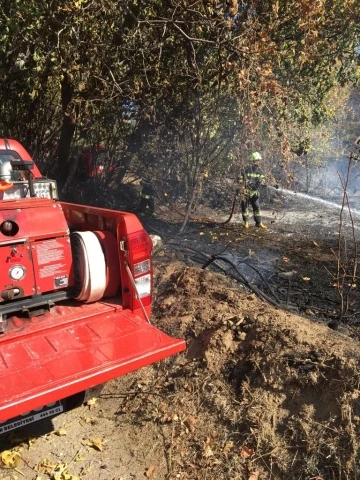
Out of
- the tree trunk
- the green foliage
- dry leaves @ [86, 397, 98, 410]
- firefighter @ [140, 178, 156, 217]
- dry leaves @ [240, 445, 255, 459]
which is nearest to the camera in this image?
dry leaves @ [240, 445, 255, 459]

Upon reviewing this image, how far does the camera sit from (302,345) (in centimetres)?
337

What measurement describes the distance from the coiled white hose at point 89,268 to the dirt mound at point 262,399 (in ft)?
3.73

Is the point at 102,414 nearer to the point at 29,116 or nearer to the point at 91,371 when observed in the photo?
the point at 91,371

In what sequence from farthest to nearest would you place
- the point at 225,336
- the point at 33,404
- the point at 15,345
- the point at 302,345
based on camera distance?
the point at 225,336 < the point at 302,345 < the point at 15,345 < the point at 33,404

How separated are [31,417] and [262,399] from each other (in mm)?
1749

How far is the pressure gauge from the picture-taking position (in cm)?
301

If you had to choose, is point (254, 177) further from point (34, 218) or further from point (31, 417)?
point (31, 417)

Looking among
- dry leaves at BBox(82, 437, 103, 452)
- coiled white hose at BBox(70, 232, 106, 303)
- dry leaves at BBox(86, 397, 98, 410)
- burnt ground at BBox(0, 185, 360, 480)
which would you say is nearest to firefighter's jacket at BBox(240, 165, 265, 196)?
burnt ground at BBox(0, 185, 360, 480)

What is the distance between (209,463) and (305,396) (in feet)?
2.86

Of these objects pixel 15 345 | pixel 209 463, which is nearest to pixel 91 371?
pixel 15 345

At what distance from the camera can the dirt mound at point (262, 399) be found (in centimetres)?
276

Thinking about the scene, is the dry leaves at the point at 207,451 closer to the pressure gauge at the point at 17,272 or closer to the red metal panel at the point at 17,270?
the red metal panel at the point at 17,270

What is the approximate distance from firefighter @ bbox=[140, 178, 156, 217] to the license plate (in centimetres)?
795

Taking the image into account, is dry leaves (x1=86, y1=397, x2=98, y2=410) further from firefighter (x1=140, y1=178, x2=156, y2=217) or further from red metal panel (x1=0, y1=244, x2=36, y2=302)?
firefighter (x1=140, y1=178, x2=156, y2=217)
